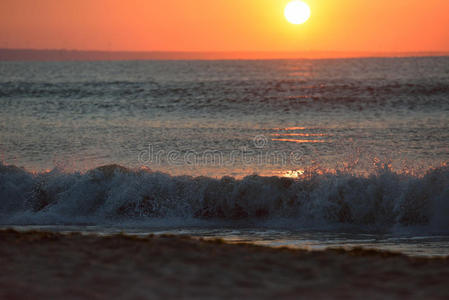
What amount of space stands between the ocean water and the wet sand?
2294mm

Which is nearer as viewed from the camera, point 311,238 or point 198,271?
point 198,271

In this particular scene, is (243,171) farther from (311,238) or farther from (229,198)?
(311,238)

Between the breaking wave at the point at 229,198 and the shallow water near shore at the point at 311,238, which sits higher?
the breaking wave at the point at 229,198

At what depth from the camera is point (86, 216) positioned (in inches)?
459

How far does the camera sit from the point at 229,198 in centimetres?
1183

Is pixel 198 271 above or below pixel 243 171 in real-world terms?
below

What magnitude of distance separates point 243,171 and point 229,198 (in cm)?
238

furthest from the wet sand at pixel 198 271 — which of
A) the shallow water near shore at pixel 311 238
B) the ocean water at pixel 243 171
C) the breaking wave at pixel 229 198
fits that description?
the breaking wave at pixel 229 198

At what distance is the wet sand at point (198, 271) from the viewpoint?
5.14 metres

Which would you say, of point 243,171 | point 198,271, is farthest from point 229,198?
point 198,271

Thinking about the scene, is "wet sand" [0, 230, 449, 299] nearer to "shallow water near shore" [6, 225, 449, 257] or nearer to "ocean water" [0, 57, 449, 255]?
"shallow water near shore" [6, 225, 449, 257]

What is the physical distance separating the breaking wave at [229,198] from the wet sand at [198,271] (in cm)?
410

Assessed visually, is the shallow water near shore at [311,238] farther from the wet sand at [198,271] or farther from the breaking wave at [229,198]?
the wet sand at [198,271]

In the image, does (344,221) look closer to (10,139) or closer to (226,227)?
(226,227)
